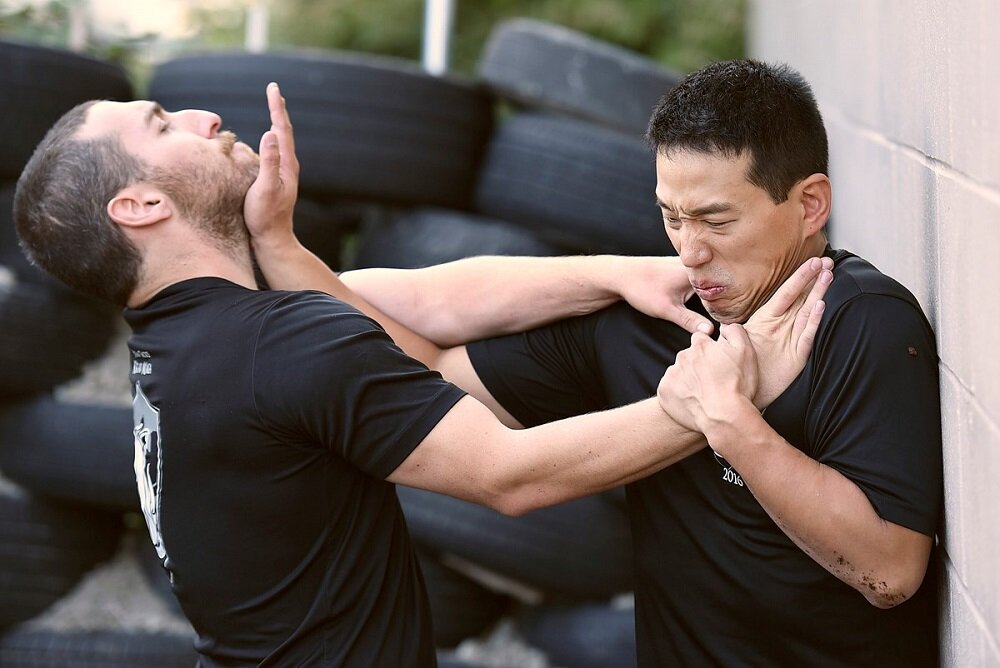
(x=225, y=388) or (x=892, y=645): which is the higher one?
(x=225, y=388)

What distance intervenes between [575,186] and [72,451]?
6.28ft

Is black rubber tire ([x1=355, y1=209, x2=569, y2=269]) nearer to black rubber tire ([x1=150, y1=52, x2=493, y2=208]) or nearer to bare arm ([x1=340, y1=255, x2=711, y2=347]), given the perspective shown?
black rubber tire ([x1=150, y1=52, x2=493, y2=208])

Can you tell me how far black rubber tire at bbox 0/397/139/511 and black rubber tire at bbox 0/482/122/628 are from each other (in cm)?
9

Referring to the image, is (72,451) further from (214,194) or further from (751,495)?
(751,495)

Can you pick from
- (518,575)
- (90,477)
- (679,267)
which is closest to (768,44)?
(518,575)

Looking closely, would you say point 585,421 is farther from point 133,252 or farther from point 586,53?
point 586,53

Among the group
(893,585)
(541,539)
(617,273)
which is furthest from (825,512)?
(541,539)

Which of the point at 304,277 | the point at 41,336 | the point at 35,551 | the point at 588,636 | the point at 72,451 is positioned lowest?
the point at 35,551

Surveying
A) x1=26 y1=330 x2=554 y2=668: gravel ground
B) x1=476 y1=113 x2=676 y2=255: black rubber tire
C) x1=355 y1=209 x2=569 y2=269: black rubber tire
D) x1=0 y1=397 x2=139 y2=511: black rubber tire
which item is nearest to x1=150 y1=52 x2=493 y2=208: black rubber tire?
x1=355 y1=209 x2=569 y2=269: black rubber tire

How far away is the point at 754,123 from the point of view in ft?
5.94

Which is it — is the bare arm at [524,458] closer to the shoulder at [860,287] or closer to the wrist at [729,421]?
the wrist at [729,421]

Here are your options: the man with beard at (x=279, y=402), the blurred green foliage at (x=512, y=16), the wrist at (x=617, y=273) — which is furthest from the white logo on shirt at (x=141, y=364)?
the blurred green foliage at (x=512, y=16)

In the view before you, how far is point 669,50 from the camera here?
27.8ft

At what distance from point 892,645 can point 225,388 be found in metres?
1.14
